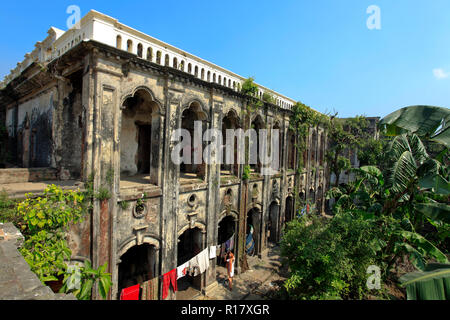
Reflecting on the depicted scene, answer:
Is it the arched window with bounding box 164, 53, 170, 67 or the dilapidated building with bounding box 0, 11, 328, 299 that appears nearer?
the dilapidated building with bounding box 0, 11, 328, 299

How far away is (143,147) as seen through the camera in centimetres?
1176

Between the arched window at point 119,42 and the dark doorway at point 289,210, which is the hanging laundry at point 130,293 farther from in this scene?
the dark doorway at point 289,210

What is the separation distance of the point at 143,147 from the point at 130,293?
6.70 m

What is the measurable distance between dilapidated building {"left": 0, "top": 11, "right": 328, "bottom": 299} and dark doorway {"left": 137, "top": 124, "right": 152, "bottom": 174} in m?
0.05

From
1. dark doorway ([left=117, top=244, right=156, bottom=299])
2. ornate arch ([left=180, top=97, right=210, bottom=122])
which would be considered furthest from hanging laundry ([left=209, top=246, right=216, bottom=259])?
ornate arch ([left=180, top=97, right=210, bottom=122])

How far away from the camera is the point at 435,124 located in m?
6.44

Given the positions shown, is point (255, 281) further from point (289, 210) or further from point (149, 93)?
point (149, 93)

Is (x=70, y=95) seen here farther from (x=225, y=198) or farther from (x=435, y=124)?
(x=435, y=124)

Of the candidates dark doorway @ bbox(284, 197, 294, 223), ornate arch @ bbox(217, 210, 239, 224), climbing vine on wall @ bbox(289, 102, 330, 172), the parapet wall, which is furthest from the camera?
dark doorway @ bbox(284, 197, 294, 223)

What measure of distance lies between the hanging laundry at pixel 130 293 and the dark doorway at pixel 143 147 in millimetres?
5663

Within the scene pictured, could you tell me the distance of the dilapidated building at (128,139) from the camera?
684 cm

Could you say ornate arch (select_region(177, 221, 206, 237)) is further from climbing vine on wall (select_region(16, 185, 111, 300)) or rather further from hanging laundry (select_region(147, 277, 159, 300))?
climbing vine on wall (select_region(16, 185, 111, 300))

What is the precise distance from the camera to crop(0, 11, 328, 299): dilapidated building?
684cm

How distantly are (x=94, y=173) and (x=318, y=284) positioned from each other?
791cm
